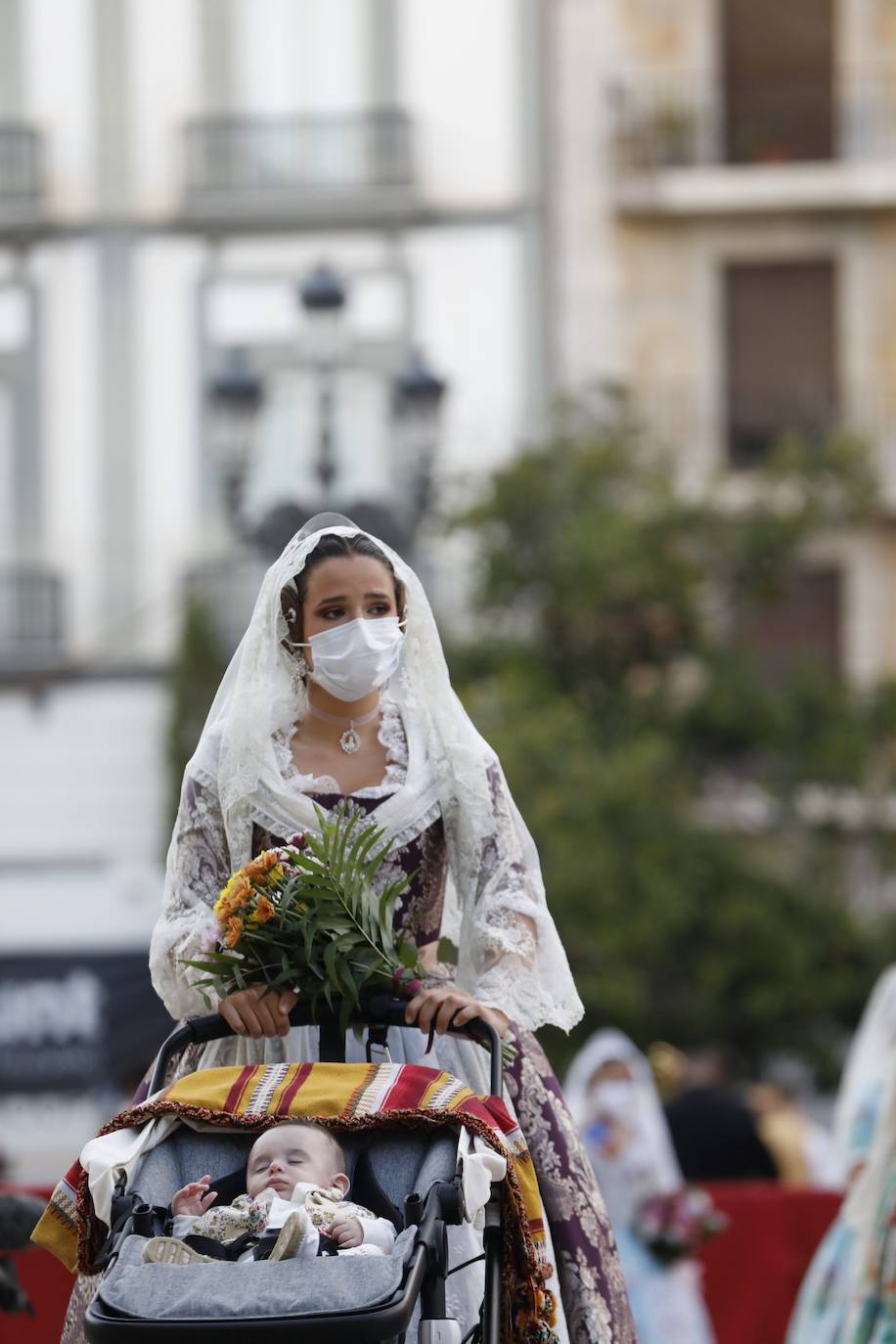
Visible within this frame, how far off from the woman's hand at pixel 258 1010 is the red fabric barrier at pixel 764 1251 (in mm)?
5838

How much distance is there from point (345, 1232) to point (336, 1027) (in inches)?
31.3

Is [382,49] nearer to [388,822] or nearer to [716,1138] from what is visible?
[716,1138]

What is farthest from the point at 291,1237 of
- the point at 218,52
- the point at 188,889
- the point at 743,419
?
the point at 218,52

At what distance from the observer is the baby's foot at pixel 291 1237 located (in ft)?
12.8

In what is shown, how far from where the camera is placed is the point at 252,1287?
3.73 metres

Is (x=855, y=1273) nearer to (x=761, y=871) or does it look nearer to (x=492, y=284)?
(x=761, y=871)

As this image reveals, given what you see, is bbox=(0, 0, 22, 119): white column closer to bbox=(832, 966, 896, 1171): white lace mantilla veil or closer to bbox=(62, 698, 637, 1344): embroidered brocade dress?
bbox=(832, 966, 896, 1171): white lace mantilla veil

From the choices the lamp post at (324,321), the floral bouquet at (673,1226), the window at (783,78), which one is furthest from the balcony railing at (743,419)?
the floral bouquet at (673,1226)

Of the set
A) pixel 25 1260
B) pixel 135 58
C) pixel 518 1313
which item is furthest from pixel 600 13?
pixel 518 1313

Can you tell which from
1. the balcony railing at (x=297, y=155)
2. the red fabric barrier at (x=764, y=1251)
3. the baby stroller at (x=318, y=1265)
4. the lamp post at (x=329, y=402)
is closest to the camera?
the baby stroller at (x=318, y=1265)

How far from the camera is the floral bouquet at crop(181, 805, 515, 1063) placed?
184 inches

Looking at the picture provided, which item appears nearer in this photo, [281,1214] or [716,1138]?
[281,1214]

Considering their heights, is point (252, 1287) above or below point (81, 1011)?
above

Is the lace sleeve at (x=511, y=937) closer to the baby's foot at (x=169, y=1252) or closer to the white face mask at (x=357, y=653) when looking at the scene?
the white face mask at (x=357, y=653)
